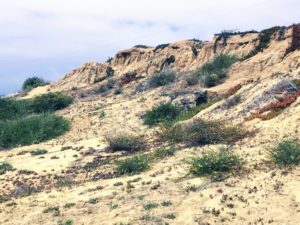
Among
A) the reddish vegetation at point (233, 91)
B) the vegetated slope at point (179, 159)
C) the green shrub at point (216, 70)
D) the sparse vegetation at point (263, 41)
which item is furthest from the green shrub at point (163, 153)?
the sparse vegetation at point (263, 41)

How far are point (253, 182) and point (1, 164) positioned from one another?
41.5 feet

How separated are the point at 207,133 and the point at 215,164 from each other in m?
5.26

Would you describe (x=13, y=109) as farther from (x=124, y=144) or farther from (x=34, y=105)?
(x=124, y=144)

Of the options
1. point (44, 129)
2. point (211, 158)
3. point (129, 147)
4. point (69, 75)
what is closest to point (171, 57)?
point (69, 75)

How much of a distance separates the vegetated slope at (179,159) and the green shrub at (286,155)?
6cm

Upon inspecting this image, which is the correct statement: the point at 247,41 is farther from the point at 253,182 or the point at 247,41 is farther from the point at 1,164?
the point at 253,182

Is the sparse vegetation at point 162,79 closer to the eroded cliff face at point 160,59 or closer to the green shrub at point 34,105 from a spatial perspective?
the eroded cliff face at point 160,59

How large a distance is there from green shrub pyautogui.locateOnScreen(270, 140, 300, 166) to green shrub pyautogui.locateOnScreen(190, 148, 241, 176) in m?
1.10

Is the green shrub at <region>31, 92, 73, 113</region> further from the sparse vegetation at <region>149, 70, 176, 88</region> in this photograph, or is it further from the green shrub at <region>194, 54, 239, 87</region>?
the green shrub at <region>194, 54, 239, 87</region>

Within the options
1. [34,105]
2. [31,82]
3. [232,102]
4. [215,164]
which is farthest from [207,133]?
[31,82]

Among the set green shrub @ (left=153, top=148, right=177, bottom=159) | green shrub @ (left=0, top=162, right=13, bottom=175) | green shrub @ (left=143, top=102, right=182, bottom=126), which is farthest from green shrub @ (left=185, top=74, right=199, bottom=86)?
green shrub @ (left=0, top=162, right=13, bottom=175)

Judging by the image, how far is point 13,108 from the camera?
38.0 m

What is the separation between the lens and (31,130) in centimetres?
3012

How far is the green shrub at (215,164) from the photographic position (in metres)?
14.0
